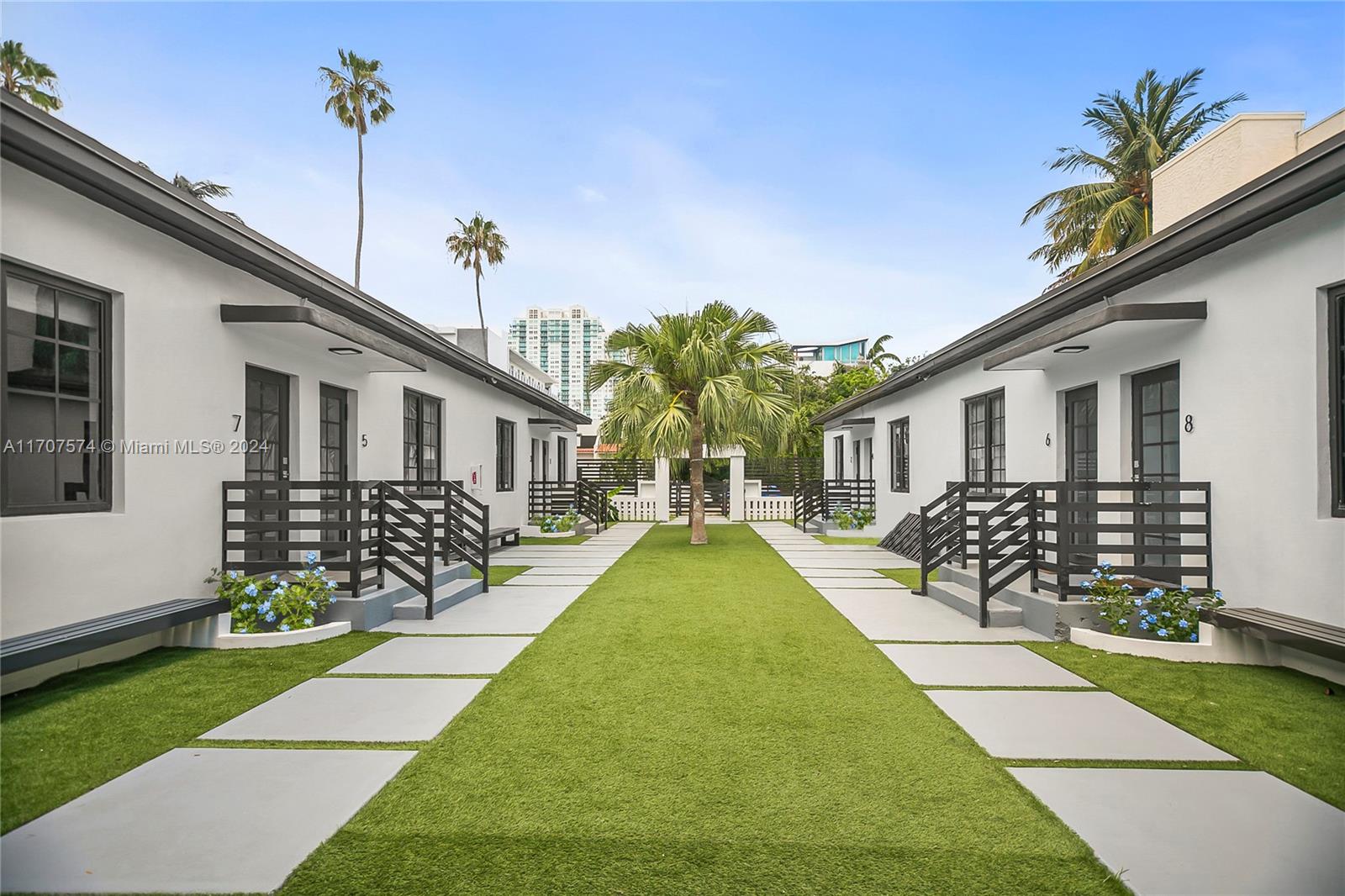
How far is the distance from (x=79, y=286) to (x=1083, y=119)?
2565 cm

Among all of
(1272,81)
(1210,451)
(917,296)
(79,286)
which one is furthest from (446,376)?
(917,296)

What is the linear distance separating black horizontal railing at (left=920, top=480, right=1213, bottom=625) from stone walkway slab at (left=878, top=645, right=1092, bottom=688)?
0.92 meters

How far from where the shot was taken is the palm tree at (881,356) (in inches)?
1265

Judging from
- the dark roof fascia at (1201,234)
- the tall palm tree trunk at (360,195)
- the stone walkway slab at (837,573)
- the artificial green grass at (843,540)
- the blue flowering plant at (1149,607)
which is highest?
the tall palm tree trunk at (360,195)

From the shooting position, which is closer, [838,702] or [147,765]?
[147,765]

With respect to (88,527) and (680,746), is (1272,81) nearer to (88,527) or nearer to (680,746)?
(680,746)

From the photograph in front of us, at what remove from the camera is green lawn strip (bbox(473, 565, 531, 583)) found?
8938 millimetres

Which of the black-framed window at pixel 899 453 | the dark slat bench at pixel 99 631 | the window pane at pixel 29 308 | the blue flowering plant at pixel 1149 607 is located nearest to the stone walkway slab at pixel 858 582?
the blue flowering plant at pixel 1149 607

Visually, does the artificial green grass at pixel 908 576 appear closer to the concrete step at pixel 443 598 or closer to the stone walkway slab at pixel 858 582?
the stone walkway slab at pixel 858 582

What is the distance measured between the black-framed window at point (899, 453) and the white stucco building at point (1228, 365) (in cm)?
468

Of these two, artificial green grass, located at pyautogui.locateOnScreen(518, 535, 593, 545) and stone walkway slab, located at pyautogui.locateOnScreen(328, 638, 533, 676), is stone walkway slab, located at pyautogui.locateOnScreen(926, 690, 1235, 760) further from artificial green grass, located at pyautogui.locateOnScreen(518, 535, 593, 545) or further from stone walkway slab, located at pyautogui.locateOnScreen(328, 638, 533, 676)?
artificial green grass, located at pyautogui.locateOnScreen(518, 535, 593, 545)

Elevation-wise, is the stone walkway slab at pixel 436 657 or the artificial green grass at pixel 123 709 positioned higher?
the artificial green grass at pixel 123 709

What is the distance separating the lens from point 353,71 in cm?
2675

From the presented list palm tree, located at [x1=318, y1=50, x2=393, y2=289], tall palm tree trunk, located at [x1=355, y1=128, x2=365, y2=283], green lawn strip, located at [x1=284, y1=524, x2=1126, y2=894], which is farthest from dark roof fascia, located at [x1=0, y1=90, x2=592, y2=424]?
palm tree, located at [x1=318, y1=50, x2=393, y2=289]
